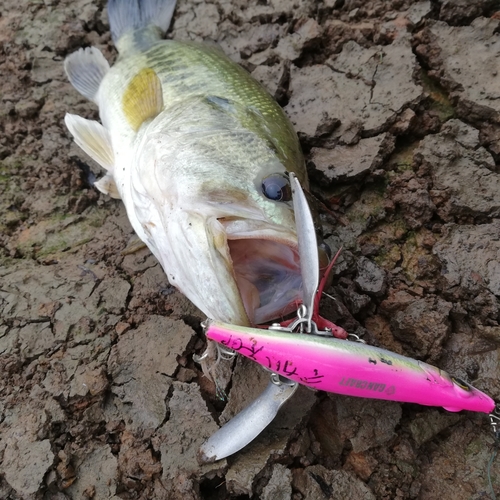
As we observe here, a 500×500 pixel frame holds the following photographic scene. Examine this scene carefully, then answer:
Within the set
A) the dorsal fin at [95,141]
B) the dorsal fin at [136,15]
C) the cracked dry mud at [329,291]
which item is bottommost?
the cracked dry mud at [329,291]

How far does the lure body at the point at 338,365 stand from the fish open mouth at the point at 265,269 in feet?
0.84

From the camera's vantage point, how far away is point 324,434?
6.72 feet

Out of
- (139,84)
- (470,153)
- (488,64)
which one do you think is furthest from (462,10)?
(139,84)

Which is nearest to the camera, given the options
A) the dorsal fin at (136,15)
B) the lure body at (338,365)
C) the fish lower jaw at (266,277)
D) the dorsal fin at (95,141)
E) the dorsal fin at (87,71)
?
the lure body at (338,365)

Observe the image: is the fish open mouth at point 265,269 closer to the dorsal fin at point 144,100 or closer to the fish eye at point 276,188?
the fish eye at point 276,188

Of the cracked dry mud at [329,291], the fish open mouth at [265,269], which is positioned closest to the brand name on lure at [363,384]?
the fish open mouth at [265,269]

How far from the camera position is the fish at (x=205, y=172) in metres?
1.83

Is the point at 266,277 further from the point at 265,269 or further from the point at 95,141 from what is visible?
the point at 95,141

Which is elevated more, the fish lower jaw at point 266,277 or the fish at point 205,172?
the fish at point 205,172

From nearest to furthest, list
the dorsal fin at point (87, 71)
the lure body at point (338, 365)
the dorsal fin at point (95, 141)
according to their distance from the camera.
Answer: the lure body at point (338, 365)
the dorsal fin at point (95, 141)
the dorsal fin at point (87, 71)

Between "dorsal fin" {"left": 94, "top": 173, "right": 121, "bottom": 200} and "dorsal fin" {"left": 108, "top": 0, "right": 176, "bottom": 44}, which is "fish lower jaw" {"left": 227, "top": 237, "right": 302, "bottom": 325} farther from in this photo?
"dorsal fin" {"left": 108, "top": 0, "right": 176, "bottom": 44}

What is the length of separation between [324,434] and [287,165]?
1311 millimetres

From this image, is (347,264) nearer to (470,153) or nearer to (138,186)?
(470,153)

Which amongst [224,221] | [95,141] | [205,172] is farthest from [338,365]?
[95,141]
